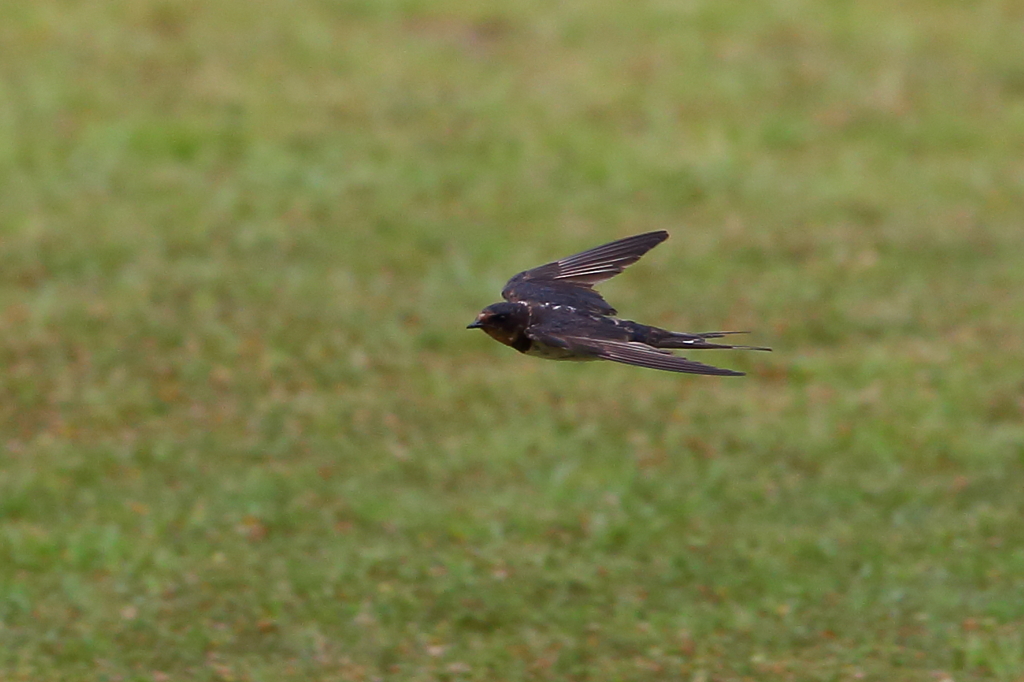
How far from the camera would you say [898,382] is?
1373 centimetres

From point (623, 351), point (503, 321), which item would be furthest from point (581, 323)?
point (623, 351)

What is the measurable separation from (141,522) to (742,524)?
14.7 ft

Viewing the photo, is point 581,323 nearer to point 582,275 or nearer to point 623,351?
point 623,351

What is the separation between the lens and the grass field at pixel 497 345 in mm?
9742

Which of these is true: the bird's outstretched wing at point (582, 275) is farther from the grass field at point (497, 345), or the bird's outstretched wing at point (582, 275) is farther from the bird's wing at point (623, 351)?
the grass field at point (497, 345)

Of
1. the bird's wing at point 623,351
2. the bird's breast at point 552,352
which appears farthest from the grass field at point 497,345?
the bird's wing at point 623,351

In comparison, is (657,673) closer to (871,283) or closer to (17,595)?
(17,595)

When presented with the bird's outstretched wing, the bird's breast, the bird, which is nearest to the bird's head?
the bird

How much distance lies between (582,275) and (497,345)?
235 inches

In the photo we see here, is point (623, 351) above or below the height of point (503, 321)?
below

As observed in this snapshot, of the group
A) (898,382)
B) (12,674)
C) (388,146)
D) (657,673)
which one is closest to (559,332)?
(657,673)

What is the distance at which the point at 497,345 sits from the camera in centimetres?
1505

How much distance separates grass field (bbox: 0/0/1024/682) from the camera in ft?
32.0

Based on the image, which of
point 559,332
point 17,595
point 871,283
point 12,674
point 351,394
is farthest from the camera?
point 871,283
